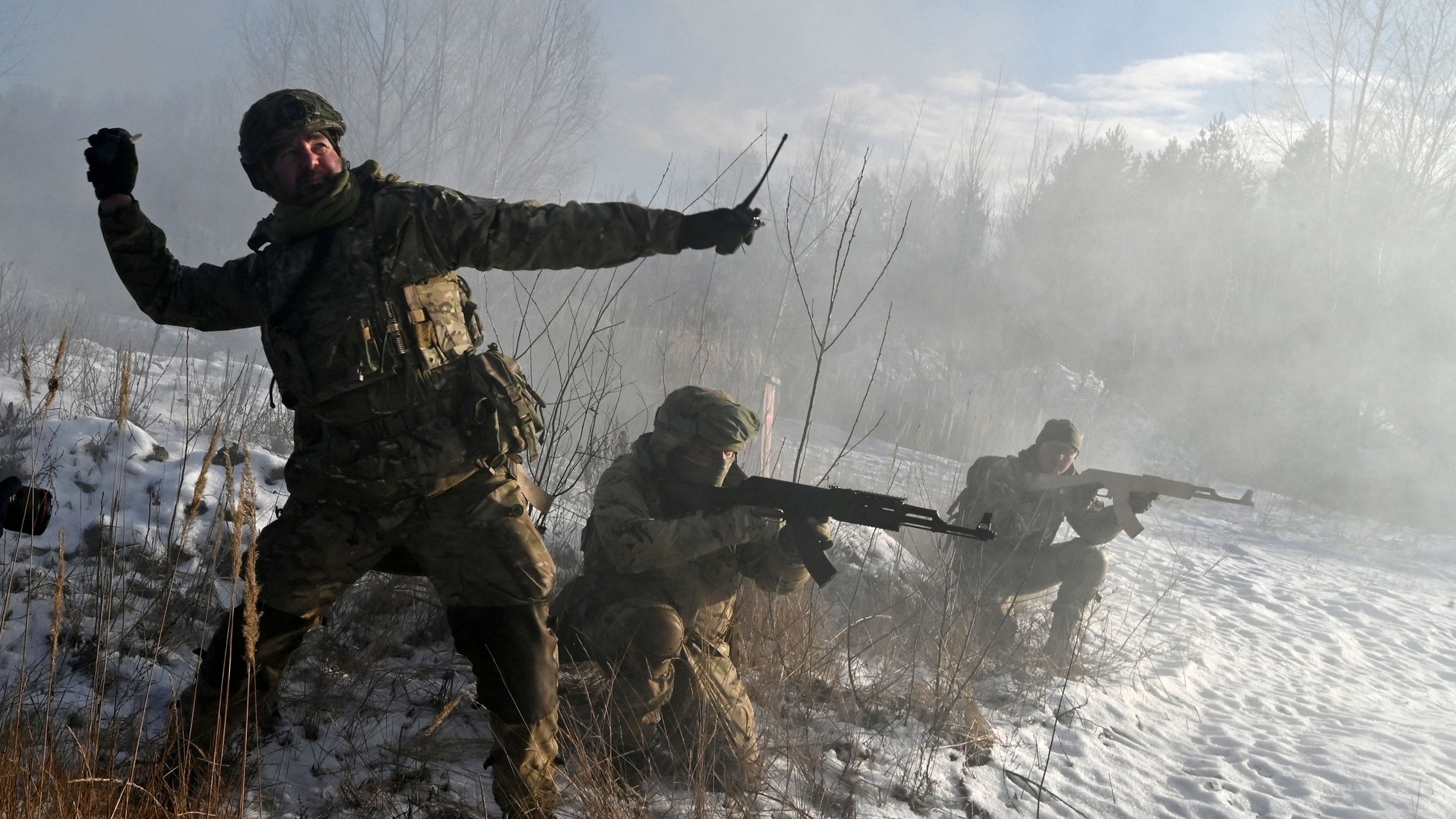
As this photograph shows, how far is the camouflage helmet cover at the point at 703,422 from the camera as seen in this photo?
2518mm

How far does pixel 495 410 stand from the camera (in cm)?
186

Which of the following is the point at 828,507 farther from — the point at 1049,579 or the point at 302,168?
the point at 1049,579

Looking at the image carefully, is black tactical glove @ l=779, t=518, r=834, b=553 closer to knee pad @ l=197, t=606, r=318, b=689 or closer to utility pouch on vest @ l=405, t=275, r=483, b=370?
utility pouch on vest @ l=405, t=275, r=483, b=370

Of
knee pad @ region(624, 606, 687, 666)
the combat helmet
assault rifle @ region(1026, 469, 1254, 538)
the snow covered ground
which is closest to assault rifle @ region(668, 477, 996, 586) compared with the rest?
knee pad @ region(624, 606, 687, 666)

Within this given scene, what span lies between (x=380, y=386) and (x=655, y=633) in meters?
1.10

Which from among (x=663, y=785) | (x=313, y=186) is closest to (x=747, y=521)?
(x=663, y=785)

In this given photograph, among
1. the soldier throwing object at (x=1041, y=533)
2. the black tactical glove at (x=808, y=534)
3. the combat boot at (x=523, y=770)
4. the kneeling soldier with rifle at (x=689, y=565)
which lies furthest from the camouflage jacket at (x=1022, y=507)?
the combat boot at (x=523, y=770)

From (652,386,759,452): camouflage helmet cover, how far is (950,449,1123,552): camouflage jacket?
2.36 metres

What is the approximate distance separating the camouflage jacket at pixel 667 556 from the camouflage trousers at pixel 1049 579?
1.85 meters

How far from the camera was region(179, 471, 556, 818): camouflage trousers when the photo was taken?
179 centimetres

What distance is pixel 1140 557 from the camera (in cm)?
698

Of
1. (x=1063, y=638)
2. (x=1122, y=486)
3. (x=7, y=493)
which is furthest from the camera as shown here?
(x=1122, y=486)

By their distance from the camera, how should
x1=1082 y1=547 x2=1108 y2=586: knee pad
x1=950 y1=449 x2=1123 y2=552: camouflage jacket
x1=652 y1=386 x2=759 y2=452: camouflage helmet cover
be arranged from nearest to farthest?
1. x1=652 y1=386 x2=759 y2=452: camouflage helmet cover
2. x1=1082 y1=547 x2=1108 y2=586: knee pad
3. x1=950 y1=449 x2=1123 y2=552: camouflage jacket

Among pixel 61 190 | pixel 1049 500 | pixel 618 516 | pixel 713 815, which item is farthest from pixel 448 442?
pixel 61 190
